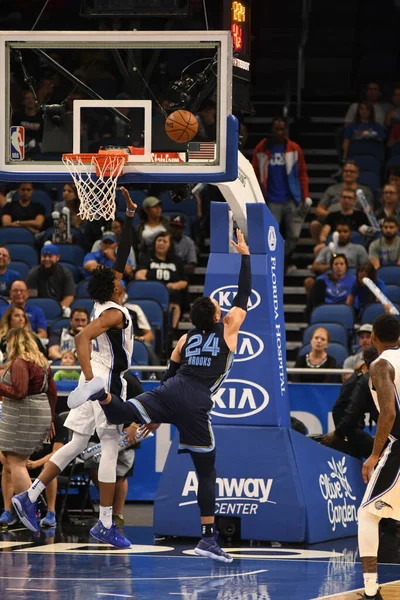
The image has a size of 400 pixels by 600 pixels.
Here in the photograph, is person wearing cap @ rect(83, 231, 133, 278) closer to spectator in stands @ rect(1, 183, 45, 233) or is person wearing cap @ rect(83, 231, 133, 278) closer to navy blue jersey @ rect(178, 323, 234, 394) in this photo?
spectator in stands @ rect(1, 183, 45, 233)

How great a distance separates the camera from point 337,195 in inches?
778

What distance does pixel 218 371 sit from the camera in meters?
10.4

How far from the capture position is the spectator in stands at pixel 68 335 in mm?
15461

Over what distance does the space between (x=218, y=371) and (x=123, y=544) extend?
1.67 m

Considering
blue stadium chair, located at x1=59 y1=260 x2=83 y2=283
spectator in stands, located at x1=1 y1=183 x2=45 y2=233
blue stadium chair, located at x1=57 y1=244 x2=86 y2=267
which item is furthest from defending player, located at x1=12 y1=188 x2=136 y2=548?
spectator in stands, located at x1=1 y1=183 x2=45 y2=233

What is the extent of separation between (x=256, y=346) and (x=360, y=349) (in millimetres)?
3633

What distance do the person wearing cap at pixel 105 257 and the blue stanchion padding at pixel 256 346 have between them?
588 centimetres

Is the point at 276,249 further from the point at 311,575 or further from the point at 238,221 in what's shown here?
the point at 311,575

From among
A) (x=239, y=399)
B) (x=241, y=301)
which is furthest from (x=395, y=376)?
(x=239, y=399)

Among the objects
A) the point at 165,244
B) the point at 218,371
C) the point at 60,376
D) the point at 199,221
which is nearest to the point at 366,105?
the point at 199,221

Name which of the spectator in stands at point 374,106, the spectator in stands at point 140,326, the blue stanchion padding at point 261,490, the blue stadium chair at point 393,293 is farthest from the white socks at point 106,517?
the spectator in stands at point 374,106

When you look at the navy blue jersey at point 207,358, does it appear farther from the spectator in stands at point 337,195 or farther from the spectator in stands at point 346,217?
the spectator in stands at point 337,195

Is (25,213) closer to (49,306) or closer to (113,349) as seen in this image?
(49,306)

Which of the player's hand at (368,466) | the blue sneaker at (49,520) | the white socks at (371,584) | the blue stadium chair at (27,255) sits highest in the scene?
the blue stadium chair at (27,255)
